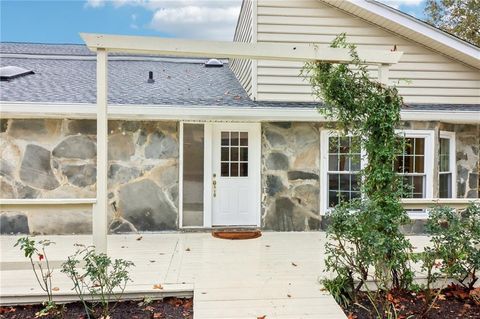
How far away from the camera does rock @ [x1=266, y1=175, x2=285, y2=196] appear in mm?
7277

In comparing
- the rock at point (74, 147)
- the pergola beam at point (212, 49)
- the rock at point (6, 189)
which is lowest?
the rock at point (6, 189)

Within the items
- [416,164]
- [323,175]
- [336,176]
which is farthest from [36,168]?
[416,164]

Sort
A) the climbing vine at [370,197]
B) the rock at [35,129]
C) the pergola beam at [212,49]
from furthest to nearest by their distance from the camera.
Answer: the rock at [35,129], the pergola beam at [212,49], the climbing vine at [370,197]

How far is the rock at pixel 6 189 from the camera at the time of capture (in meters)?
6.87

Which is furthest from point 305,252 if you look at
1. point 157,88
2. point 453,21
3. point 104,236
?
point 453,21

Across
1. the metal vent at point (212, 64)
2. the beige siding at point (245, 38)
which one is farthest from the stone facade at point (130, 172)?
the metal vent at point (212, 64)

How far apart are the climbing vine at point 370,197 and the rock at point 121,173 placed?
4164 millimetres

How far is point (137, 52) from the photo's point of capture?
4219 millimetres

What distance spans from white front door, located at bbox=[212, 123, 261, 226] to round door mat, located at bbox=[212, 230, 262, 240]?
26cm

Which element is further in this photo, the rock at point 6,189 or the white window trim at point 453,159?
the white window trim at point 453,159

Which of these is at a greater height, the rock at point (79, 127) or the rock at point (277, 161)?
the rock at point (79, 127)

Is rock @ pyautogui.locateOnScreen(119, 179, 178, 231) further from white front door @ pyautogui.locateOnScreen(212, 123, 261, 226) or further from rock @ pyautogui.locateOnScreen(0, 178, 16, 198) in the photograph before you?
rock @ pyautogui.locateOnScreen(0, 178, 16, 198)

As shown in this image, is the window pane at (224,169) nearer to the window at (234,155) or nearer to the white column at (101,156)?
the window at (234,155)

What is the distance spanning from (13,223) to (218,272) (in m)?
4.40
